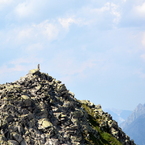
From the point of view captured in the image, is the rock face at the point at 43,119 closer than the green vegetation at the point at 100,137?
Yes

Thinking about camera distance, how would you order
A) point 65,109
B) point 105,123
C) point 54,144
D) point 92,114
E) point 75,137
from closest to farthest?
point 54,144, point 75,137, point 65,109, point 105,123, point 92,114

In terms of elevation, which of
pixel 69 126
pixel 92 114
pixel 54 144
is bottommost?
pixel 54 144

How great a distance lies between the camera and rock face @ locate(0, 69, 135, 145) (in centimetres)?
4562

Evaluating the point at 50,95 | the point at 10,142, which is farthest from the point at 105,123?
the point at 10,142

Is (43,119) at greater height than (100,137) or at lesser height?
greater

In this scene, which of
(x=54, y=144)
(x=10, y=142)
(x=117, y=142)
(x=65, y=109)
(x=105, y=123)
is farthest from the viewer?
(x=105, y=123)

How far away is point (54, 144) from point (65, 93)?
2049 cm

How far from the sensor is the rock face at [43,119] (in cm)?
4562

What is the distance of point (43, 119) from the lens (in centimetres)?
5025

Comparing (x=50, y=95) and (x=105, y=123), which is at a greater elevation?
(x=50, y=95)

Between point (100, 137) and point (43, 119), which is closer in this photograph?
point (43, 119)

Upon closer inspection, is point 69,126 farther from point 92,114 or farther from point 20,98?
point 92,114

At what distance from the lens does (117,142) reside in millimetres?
62281

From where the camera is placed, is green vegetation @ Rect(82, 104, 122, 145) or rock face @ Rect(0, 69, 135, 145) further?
green vegetation @ Rect(82, 104, 122, 145)
